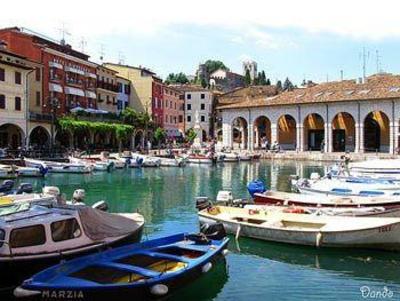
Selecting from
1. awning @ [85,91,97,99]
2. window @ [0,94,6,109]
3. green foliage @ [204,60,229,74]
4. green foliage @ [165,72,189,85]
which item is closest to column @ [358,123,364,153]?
awning @ [85,91,97,99]

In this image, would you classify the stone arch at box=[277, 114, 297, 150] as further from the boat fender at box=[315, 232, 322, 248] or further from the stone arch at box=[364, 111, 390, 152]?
the boat fender at box=[315, 232, 322, 248]

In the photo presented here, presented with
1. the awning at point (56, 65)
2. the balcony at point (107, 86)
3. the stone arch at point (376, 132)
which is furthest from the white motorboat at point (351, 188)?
the balcony at point (107, 86)

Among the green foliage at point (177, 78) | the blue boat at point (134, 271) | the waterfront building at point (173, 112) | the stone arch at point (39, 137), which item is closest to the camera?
the blue boat at point (134, 271)

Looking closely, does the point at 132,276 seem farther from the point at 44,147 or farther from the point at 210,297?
the point at 44,147

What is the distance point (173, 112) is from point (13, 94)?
49.2 meters

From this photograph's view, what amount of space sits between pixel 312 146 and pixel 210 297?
227 ft

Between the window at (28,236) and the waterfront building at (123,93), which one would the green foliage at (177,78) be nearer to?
the waterfront building at (123,93)

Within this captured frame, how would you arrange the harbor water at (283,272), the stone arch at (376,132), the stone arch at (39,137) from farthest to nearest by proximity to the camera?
1. the stone arch at (376,132)
2. the stone arch at (39,137)
3. the harbor water at (283,272)

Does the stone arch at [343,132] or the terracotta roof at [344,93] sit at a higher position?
Answer: the terracotta roof at [344,93]

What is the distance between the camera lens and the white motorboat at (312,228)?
17.0 m

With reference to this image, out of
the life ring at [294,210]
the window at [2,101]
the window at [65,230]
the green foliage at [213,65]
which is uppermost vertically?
the green foliage at [213,65]

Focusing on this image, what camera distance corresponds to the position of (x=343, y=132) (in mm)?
78312

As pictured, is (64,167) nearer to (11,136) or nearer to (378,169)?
(11,136)

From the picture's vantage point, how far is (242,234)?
19.0m
